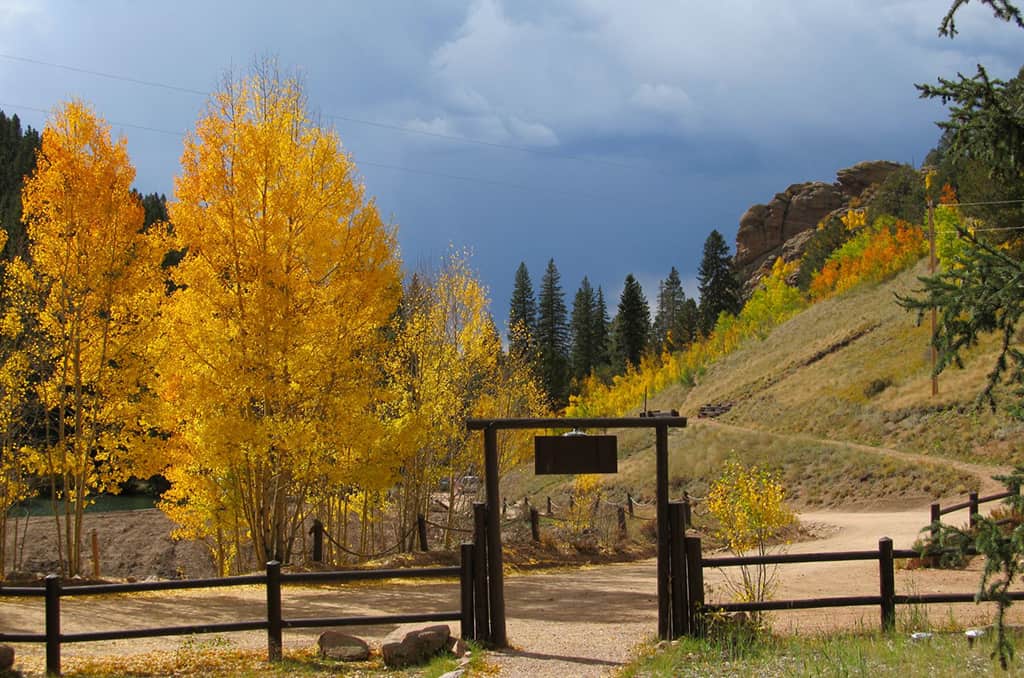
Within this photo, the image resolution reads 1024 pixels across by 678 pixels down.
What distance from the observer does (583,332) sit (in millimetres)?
95625

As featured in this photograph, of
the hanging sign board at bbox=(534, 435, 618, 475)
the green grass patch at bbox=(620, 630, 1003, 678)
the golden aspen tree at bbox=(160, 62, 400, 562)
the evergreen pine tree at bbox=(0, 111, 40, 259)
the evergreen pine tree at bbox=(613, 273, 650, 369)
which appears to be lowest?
the green grass patch at bbox=(620, 630, 1003, 678)

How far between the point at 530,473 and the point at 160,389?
35740mm

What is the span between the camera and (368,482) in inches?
655

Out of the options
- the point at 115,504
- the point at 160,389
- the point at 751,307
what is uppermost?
the point at 751,307

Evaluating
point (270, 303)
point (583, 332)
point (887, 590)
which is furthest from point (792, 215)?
point (887, 590)

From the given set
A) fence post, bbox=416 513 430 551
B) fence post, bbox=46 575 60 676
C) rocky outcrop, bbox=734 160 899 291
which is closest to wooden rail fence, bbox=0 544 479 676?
fence post, bbox=46 575 60 676

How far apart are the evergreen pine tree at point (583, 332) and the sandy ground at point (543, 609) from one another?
7604 centimetres

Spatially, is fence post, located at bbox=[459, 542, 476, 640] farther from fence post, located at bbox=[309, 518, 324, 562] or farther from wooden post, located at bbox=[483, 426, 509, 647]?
fence post, located at bbox=[309, 518, 324, 562]

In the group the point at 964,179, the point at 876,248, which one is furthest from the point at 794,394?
the point at 876,248

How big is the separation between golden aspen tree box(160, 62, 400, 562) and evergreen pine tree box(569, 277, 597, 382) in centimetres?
7842

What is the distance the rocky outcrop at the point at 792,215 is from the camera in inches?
4363

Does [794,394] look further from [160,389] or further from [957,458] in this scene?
[160,389]

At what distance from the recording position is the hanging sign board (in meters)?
9.23

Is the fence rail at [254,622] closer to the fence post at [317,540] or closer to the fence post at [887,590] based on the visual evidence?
the fence post at [887,590]
